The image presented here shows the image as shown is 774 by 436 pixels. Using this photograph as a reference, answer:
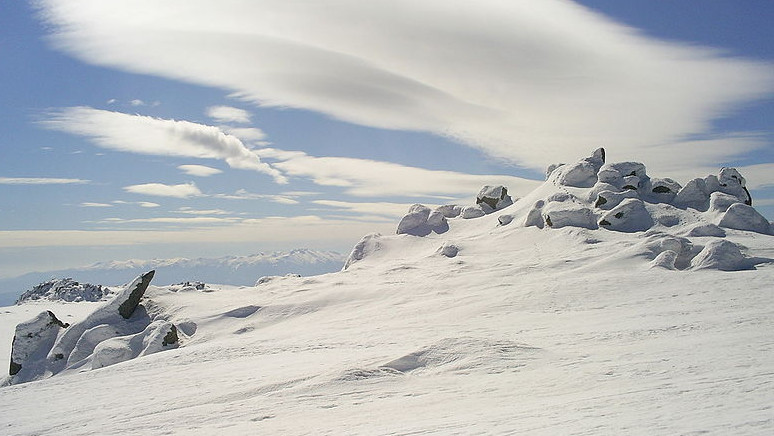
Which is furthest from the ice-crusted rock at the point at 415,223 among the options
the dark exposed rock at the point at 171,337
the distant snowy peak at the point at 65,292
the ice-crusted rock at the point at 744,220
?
the distant snowy peak at the point at 65,292

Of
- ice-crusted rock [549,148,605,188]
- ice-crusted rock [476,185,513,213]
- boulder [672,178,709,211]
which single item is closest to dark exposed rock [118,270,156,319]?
ice-crusted rock [476,185,513,213]

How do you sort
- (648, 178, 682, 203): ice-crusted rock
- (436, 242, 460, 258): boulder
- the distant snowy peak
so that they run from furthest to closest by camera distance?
1. the distant snowy peak
2. (648, 178, 682, 203): ice-crusted rock
3. (436, 242, 460, 258): boulder

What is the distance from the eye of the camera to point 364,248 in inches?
1722

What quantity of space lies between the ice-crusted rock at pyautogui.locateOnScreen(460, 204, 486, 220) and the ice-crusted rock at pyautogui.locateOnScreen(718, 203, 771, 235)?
20.5m

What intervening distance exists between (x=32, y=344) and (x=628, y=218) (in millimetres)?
37881

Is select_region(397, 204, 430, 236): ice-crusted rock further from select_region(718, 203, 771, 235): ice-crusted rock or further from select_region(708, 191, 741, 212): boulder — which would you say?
select_region(718, 203, 771, 235): ice-crusted rock

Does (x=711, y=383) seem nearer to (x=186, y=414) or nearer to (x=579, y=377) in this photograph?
(x=579, y=377)

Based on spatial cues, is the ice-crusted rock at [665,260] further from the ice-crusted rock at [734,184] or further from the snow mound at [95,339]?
the snow mound at [95,339]

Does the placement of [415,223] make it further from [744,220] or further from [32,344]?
[32,344]

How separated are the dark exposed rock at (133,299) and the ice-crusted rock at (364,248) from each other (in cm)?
1517

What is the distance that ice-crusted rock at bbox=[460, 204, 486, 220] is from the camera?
4991cm

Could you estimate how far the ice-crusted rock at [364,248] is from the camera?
42.5 metres

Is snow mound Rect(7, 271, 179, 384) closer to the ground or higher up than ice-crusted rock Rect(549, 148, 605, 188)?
closer to the ground

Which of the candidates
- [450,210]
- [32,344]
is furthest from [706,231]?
[32,344]
